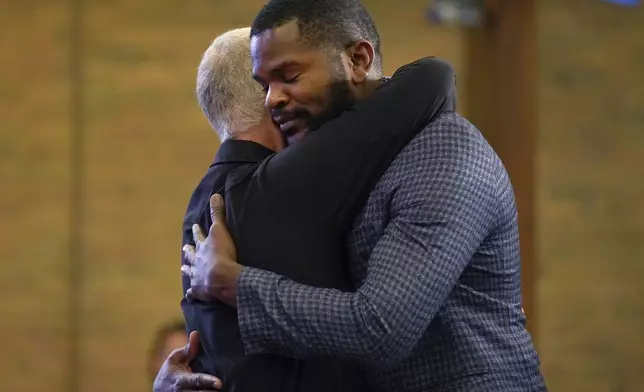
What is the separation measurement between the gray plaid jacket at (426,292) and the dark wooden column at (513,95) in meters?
2.30

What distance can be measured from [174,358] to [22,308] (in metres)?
2.18

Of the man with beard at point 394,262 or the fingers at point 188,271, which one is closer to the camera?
the man with beard at point 394,262

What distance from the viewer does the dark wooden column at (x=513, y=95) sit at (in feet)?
12.2

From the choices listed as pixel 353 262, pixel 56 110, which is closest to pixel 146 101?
pixel 56 110

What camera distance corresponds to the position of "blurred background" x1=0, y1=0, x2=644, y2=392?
3.61 metres

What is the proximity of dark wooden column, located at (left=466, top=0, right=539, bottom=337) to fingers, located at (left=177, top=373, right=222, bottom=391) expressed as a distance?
239 cm

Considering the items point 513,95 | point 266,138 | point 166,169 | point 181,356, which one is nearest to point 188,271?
point 181,356

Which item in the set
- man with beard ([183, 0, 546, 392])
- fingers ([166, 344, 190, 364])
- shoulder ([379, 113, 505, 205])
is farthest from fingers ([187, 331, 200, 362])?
shoulder ([379, 113, 505, 205])

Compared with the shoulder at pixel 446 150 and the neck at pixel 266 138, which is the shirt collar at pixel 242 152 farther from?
the shoulder at pixel 446 150

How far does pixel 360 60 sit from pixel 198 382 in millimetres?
559

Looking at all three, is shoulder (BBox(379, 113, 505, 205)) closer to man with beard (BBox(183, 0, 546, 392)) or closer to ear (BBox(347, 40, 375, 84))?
man with beard (BBox(183, 0, 546, 392))

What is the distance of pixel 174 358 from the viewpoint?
160 centimetres

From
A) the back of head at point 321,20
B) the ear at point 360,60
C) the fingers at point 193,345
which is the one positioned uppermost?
the back of head at point 321,20

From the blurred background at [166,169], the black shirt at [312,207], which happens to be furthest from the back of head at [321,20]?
the blurred background at [166,169]
